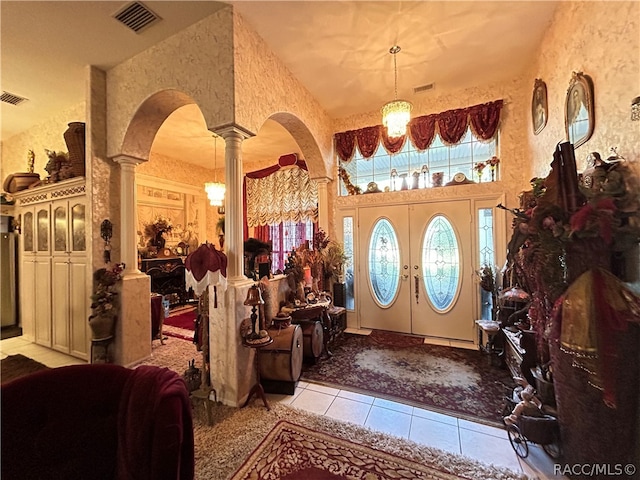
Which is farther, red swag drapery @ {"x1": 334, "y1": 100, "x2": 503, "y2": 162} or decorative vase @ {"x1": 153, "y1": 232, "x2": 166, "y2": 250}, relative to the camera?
decorative vase @ {"x1": 153, "y1": 232, "x2": 166, "y2": 250}

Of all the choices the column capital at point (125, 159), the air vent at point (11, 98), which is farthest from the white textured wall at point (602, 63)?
the air vent at point (11, 98)

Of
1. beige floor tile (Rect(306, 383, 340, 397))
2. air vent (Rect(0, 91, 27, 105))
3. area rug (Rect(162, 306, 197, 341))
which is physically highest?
air vent (Rect(0, 91, 27, 105))

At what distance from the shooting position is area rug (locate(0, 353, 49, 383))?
317cm

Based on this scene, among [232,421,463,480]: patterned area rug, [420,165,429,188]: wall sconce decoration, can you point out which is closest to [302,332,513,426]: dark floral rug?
[232,421,463,480]: patterned area rug

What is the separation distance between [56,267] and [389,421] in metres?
4.76

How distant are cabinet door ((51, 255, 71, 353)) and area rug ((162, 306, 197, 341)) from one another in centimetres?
132

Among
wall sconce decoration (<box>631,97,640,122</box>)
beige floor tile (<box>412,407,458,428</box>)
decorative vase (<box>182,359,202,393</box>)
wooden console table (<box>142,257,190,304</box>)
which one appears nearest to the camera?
wall sconce decoration (<box>631,97,640,122</box>)

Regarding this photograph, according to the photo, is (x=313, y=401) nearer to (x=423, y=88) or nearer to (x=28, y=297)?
(x=423, y=88)

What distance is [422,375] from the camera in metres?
2.98

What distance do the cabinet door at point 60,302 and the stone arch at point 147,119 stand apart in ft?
5.95

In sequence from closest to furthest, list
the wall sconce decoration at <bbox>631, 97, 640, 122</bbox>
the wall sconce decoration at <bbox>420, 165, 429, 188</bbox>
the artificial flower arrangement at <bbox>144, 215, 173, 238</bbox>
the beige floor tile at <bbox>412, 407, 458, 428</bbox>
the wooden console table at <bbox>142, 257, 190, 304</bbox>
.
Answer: the wall sconce decoration at <bbox>631, 97, 640, 122</bbox>
the beige floor tile at <bbox>412, 407, 458, 428</bbox>
the wall sconce decoration at <bbox>420, 165, 429, 188</bbox>
the wooden console table at <bbox>142, 257, 190, 304</bbox>
the artificial flower arrangement at <bbox>144, 215, 173, 238</bbox>

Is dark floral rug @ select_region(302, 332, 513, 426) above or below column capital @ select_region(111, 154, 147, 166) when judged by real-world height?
below

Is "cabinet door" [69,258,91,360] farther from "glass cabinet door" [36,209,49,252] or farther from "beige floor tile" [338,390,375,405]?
"beige floor tile" [338,390,375,405]

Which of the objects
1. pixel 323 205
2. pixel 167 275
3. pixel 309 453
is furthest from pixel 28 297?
pixel 309 453
